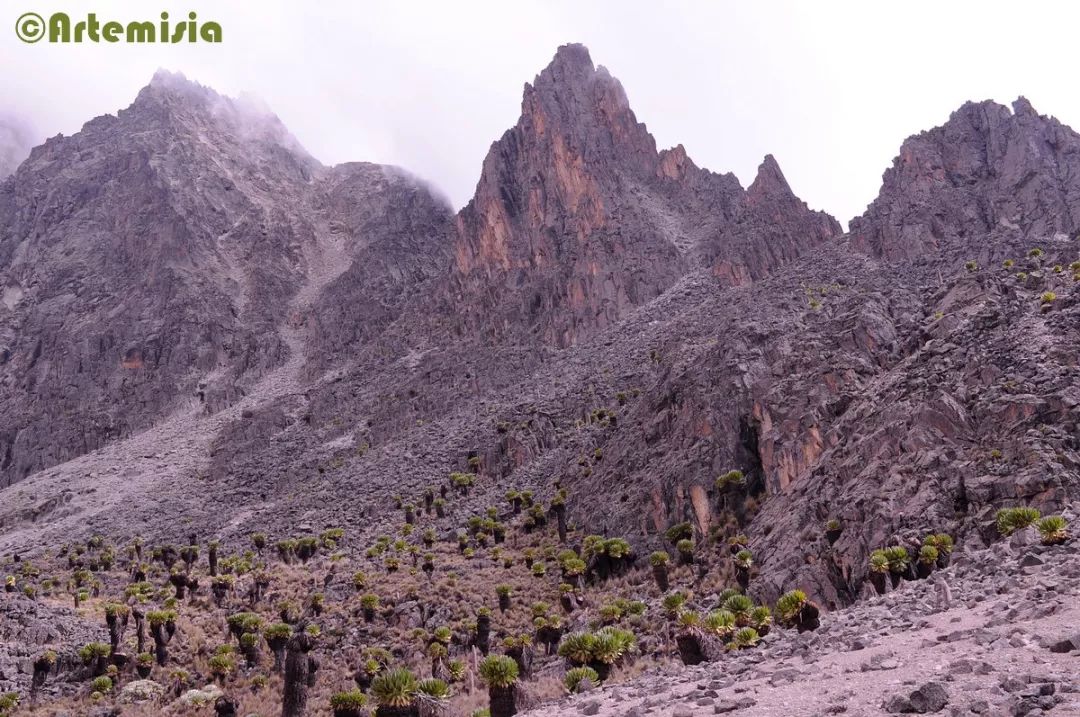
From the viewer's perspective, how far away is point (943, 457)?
3069 cm

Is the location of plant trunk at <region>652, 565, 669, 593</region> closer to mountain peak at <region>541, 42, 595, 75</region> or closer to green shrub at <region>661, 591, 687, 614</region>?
green shrub at <region>661, 591, 687, 614</region>

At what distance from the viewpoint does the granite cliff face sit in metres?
35.0

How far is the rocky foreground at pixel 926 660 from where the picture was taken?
995cm

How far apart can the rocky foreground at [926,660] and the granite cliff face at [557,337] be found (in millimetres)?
8522

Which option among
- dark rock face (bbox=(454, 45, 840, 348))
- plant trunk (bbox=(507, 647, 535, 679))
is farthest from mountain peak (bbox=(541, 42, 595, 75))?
plant trunk (bbox=(507, 647, 535, 679))

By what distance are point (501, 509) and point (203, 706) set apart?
28.0 metres

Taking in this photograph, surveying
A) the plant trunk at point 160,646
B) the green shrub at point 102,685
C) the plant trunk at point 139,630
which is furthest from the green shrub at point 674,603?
the plant trunk at point 139,630

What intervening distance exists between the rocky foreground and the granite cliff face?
336 inches

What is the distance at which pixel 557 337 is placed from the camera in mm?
98188

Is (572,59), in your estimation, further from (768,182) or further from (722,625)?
(722,625)

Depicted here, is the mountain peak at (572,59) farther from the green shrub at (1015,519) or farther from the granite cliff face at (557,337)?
the green shrub at (1015,519)

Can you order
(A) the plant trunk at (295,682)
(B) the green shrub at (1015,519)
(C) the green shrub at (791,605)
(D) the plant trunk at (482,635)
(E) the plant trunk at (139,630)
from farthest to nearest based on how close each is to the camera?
1. (E) the plant trunk at (139,630)
2. (D) the plant trunk at (482,635)
3. (A) the plant trunk at (295,682)
4. (B) the green shrub at (1015,519)
5. (C) the green shrub at (791,605)

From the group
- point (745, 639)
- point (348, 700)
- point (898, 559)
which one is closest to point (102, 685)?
point (348, 700)

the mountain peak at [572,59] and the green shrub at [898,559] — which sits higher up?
the mountain peak at [572,59]
